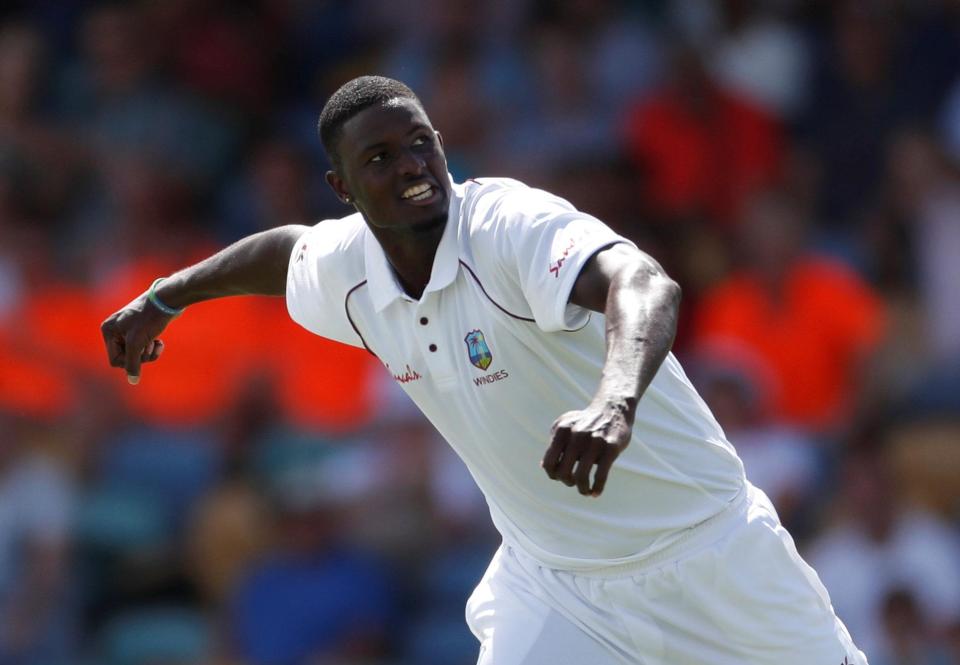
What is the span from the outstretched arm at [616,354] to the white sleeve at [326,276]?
3.02ft

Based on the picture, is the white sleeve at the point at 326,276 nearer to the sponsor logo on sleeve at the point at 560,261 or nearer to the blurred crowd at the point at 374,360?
the sponsor logo on sleeve at the point at 560,261

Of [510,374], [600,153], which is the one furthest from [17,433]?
[510,374]

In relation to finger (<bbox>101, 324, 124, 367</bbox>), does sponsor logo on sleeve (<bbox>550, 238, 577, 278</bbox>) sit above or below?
above

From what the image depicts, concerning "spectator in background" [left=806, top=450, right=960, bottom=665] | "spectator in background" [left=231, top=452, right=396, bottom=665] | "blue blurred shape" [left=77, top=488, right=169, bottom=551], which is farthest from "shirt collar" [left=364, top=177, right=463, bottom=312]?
"blue blurred shape" [left=77, top=488, right=169, bottom=551]

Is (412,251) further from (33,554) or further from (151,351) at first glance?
(33,554)

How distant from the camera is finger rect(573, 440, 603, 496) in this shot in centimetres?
336

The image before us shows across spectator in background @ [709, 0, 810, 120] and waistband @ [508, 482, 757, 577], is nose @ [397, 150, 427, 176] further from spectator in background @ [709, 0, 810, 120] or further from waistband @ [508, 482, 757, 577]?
spectator in background @ [709, 0, 810, 120]

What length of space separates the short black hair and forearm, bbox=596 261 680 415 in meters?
0.86

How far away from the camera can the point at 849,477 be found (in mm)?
7547

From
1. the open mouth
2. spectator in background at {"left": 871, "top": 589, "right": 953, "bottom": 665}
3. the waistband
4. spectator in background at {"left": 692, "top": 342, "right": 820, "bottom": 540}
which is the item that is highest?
the open mouth

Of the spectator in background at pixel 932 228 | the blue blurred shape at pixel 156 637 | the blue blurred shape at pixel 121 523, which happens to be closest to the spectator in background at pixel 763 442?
the spectator in background at pixel 932 228

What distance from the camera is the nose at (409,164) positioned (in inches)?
171

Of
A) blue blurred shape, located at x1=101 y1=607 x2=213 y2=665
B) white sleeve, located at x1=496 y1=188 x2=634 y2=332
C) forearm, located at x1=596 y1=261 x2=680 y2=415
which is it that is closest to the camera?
forearm, located at x1=596 y1=261 x2=680 y2=415

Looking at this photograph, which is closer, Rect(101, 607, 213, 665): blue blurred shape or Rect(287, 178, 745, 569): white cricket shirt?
Rect(287, 178, 745, 569): white cricket shirt
